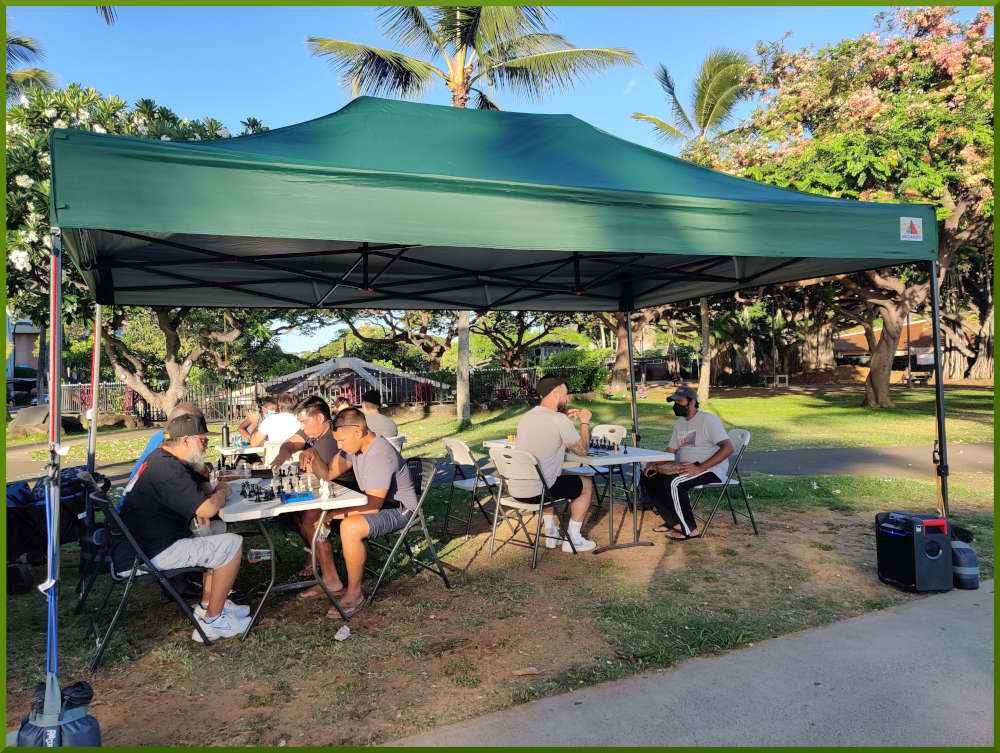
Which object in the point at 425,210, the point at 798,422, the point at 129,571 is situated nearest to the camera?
the point at 425,210

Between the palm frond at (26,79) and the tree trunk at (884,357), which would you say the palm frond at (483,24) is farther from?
the palm frond at (26,79)

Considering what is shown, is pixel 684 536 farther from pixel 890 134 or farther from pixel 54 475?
pixel 890 134

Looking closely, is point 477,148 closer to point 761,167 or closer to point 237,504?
point 237,504

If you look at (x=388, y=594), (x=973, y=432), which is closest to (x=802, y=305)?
(x=973, y=432)

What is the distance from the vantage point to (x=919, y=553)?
14.3ft

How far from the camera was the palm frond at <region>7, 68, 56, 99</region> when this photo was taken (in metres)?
22.5

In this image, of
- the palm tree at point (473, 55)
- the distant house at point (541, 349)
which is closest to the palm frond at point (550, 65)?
the palm tree at point (473, 55)

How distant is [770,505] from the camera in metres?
7.00

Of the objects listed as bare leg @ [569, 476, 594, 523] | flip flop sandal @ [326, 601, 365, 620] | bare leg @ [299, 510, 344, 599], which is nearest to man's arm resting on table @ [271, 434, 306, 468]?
bare leg @ [299, 510, 344, 599]

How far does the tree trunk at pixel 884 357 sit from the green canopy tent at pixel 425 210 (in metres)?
13.4

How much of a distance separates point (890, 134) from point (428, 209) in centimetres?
1420

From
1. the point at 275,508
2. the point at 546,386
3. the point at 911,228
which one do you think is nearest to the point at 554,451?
the point at 546,386

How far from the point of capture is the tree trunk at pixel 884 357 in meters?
17.9

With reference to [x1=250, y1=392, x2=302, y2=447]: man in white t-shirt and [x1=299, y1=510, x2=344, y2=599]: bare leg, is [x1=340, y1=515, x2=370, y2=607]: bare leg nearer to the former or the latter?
[x1=299, y1=510, x2=344, y2=599]: bare leg
